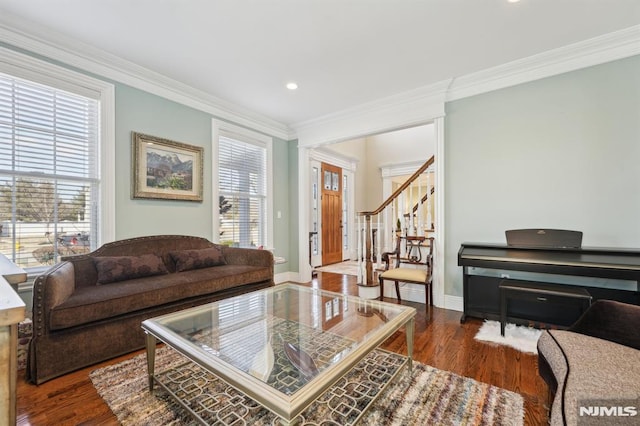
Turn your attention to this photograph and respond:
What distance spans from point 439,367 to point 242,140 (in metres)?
3.73

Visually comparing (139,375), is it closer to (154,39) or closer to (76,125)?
(76,125)

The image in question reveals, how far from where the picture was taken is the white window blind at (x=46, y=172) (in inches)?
92.7

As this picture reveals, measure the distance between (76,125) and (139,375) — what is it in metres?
2.39

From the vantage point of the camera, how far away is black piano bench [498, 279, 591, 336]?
2.22 m

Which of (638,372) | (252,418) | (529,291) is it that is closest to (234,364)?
(252,418)

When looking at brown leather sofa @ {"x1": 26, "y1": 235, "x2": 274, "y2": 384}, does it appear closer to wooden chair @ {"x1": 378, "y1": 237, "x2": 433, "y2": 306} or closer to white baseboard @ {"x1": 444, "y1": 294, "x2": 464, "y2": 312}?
wooden chair @ {"x1": 378, "y1": 237, "x2": 433, "y2": 306}

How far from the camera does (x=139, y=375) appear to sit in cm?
189

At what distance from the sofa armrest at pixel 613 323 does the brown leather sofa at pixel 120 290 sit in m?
2.70

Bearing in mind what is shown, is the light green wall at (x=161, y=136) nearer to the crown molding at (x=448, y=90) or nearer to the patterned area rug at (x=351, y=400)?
the patterned area rug at (x=351, y=400)

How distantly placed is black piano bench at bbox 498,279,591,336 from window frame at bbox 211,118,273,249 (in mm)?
3249

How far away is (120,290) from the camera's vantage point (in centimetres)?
222

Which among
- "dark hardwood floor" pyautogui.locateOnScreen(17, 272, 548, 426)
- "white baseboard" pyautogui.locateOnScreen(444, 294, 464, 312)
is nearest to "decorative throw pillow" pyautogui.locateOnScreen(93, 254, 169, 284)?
"dark hardwood floor" pyautogui.locateOnScreen(17, 272, 548, 426)

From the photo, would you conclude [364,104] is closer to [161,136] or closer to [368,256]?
[368,256]

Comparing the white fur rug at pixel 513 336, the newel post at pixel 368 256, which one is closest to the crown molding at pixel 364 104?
the newel post at pixel 368 256
